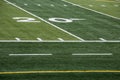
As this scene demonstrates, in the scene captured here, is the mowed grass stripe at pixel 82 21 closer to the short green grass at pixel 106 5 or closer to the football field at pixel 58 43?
the football field at pixel 58 43

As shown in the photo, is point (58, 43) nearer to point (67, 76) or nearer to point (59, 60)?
point (59, 60)

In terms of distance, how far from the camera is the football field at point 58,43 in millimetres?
14422

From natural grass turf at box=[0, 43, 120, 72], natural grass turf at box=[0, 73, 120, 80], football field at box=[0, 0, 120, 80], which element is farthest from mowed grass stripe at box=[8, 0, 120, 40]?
natural grass turf at box=[0, 73, 120, 80]

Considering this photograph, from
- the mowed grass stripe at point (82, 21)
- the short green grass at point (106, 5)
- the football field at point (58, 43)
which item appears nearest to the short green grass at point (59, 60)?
the football field at point (58, 43)

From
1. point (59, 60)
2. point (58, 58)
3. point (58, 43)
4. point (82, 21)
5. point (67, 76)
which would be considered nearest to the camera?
point (67, 76)

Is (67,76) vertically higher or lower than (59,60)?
higher

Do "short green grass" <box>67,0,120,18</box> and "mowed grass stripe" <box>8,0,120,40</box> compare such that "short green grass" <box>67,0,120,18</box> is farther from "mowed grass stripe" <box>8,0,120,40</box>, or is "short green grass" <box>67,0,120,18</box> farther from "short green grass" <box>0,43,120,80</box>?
"short green grass" <box>0,43,120,80</box>

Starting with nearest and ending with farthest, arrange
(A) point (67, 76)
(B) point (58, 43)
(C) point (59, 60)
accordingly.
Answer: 1. (A) point (67, 76)
2. (C) point (59, 60)
3. (B) point (58, 43)

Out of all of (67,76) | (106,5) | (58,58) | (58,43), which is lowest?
(106,5)

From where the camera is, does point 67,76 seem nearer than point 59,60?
Yes

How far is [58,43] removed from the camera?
1906cm

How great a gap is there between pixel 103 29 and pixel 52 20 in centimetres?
419

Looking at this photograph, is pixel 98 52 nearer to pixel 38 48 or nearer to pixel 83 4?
pixel 38 48

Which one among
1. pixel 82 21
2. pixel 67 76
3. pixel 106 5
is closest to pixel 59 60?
pixel 67 76
